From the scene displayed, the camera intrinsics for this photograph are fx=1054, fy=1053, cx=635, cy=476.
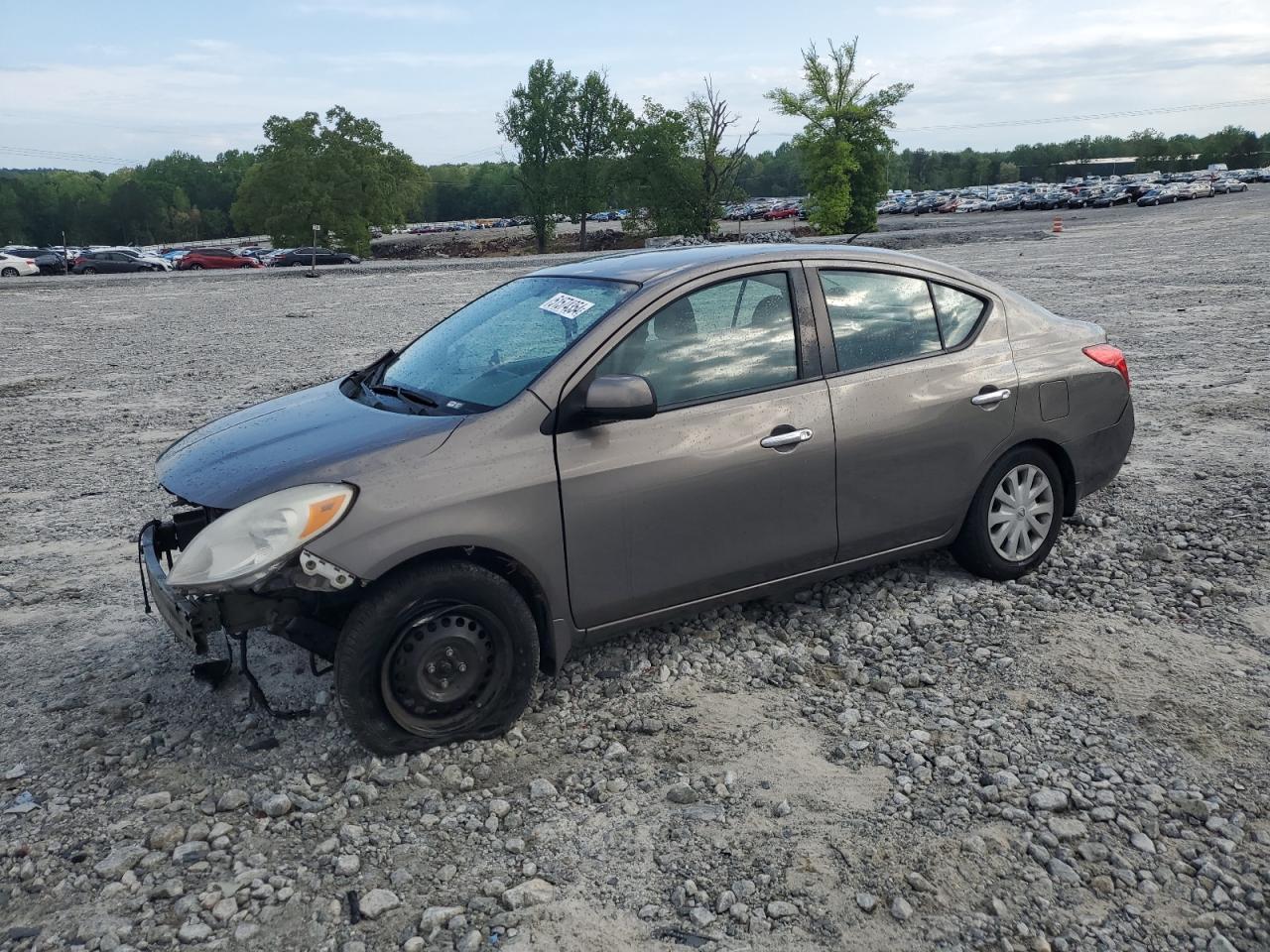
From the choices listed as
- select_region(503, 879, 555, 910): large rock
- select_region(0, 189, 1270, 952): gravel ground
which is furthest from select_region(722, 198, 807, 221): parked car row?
select_region(503, 879, 555, 910): large rock

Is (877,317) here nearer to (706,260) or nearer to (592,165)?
(706,260)

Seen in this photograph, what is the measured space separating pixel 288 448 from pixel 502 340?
1048 mm

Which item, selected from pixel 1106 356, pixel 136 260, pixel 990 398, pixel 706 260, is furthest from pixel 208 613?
pixel 136 260

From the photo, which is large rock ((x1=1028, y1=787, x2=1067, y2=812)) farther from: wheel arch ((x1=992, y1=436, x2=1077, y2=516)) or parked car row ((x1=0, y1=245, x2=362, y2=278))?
parked car row ((x1=0, y1=245, x2=362, y2=278))

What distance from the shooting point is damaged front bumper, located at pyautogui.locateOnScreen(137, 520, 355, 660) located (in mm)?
3537

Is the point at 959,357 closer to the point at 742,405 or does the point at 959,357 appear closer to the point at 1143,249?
the point at 742,405

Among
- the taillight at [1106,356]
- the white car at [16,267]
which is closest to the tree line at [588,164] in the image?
the white car at [16,267]

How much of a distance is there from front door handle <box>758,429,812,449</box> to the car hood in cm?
127

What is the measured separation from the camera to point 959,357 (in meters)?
5.02

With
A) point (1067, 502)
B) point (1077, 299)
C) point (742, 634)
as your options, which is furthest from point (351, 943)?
point (1077, 299)

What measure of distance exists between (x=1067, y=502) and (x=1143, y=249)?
94.8 feet

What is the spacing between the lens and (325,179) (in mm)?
77125

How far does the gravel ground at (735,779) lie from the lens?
3016 millimetres

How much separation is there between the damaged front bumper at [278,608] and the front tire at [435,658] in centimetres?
16
